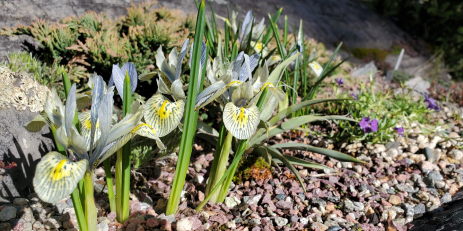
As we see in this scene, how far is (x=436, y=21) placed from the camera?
21.0 feet

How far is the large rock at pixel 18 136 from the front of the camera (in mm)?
1738

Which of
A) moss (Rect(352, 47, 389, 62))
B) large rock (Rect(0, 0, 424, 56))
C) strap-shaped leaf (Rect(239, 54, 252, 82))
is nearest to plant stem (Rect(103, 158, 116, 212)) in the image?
strap-shaped leaf (Rect(239, 54, 252, 82))

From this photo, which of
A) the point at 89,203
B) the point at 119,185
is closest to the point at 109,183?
the point at 119,185

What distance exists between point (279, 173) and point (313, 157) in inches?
17.7

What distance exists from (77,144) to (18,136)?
911mm

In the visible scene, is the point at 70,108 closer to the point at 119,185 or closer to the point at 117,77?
the point at 117,77

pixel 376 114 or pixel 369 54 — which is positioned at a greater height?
pixel 369 54

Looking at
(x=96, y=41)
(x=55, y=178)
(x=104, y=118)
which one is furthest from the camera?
(x=96, y=41)

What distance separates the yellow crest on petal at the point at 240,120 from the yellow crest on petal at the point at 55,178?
2.12 ft

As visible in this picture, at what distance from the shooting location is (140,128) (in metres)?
1.30

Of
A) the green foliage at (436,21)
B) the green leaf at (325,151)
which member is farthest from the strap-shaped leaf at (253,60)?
the green foliage at (436,21)

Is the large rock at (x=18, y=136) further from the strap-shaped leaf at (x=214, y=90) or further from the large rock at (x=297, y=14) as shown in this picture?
the strap-shaped leaf at (x=214, y=90)

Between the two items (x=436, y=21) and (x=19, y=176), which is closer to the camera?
(x=19, y=176)

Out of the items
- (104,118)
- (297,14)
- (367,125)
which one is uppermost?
(297,14)
